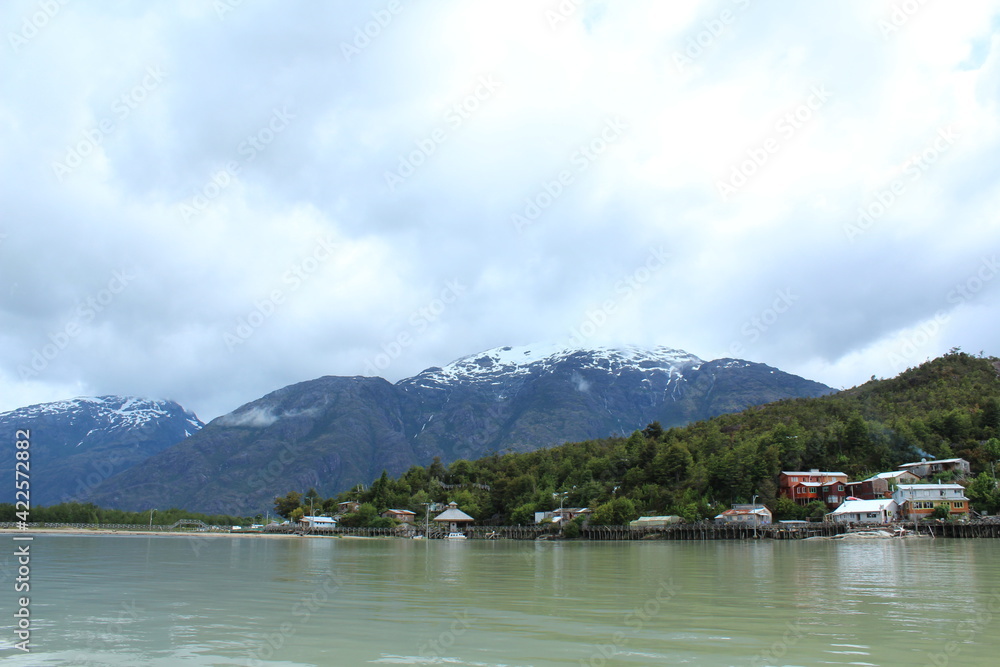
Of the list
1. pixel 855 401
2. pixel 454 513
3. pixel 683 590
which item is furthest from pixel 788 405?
pixel 683 590

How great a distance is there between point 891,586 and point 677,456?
88632mm

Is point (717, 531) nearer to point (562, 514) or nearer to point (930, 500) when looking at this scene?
point (930, 500)

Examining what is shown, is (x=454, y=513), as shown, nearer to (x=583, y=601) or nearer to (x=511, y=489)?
(x=511, y=489)

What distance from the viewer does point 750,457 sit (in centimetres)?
10012

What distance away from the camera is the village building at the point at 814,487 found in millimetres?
96294

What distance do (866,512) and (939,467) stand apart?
17.3 m

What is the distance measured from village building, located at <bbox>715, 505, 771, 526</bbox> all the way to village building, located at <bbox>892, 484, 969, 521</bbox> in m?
15.7

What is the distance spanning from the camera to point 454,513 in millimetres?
134500

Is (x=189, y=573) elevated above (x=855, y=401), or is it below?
below

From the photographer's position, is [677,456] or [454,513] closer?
[677,456]

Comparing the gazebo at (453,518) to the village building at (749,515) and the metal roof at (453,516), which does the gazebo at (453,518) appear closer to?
the metal roof at (453,516)

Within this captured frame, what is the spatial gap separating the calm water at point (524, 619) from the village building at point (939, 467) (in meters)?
71.6

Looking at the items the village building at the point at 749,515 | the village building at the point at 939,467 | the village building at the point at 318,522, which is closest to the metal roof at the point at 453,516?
the village building at the point at 318,522

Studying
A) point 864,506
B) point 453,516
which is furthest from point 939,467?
point 453,516
